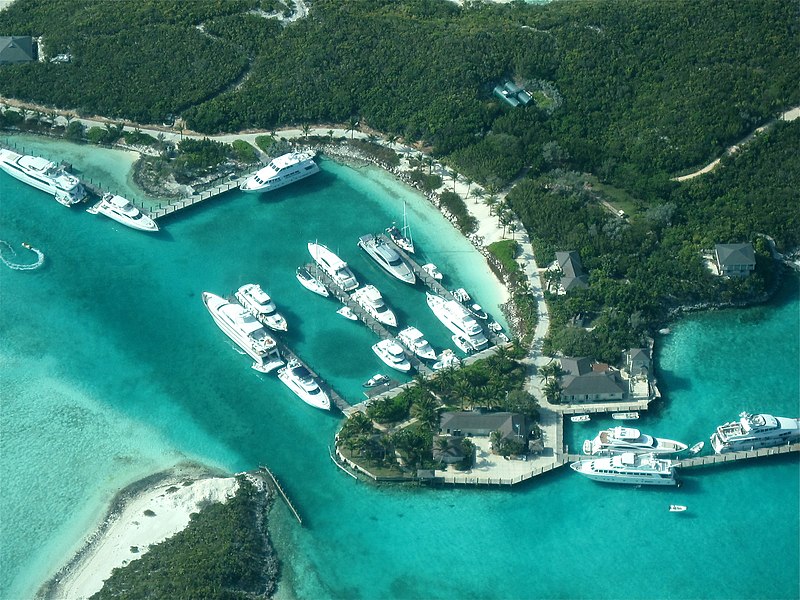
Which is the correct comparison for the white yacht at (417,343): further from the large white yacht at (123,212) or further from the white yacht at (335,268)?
the large white yacht at (123,212)

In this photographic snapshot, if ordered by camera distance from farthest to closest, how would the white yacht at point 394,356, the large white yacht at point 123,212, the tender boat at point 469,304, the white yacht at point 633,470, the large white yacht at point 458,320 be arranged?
the large white yacht at point 123,212
the tender boat at point 469,304
the large white yacht at point 458,320
the white yacht at point 394,356
the white yacht at point 633,470

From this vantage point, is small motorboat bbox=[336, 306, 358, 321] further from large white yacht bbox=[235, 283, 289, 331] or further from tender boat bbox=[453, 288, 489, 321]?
tender boat bbox=[453, 288, 489, 321]

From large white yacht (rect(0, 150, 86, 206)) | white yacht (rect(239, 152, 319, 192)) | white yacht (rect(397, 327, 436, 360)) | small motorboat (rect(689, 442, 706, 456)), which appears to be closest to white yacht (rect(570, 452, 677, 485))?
small motorboat (rect(689, 442, 706, 456))

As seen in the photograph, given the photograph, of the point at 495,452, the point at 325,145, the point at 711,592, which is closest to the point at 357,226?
the point at 325,145

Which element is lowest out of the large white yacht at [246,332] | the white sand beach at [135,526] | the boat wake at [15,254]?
the boat wake at [15,254]

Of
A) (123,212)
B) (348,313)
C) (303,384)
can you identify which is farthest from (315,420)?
(123,212)

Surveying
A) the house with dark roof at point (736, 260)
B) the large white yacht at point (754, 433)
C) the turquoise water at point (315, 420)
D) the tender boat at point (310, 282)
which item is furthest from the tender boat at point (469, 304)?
the large white yacht at point (754, 433)
